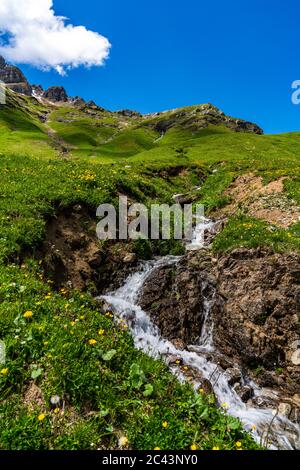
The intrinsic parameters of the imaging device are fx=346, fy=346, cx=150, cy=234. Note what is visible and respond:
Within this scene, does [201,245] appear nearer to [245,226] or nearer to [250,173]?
[245,226]

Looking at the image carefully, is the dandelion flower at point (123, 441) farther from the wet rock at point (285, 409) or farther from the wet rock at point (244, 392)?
the wet rock at point (285, 409)

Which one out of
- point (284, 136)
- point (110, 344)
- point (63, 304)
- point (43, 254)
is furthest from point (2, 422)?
point (284, 136)

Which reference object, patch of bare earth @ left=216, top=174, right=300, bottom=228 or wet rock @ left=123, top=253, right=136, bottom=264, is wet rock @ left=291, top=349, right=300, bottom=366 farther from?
patch of bare earth @ left=216, top=174, right=300, bottom=228

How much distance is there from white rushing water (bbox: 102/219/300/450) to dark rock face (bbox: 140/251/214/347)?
0.30m

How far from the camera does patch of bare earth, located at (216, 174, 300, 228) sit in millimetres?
20266

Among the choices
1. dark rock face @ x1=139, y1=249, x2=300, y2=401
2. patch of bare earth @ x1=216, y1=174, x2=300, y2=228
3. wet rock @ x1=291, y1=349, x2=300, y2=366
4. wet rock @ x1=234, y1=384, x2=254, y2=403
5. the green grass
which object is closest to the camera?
the green grass

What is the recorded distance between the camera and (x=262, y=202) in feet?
75.3

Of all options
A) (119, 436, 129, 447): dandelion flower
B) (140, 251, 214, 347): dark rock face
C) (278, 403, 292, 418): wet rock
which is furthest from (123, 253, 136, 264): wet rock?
(119, 436, 129, 447): dandelion flower

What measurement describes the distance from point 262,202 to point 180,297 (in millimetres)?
11135

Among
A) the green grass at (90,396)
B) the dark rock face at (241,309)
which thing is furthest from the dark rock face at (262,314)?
the green grass at (90,396)

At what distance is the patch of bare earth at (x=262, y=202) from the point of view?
20.3 meters

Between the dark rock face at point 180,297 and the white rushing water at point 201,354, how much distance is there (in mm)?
304

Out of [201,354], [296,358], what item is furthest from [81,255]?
[296,358]
